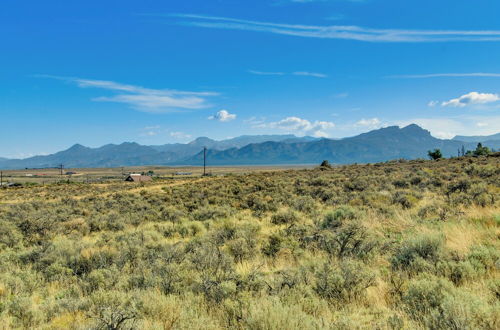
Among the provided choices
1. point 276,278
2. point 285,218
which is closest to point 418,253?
point 276,278

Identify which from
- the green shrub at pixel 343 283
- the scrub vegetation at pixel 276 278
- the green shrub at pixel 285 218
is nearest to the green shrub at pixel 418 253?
the scrub vegetation at pixel 276 278

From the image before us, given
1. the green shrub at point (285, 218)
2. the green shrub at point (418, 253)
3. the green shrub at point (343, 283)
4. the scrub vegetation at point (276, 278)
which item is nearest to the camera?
the scrub vegetation at point (276, 278)

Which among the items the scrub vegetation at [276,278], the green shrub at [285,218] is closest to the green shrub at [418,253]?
the scrub vegetation at [276,278]

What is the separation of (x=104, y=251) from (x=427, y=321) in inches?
306

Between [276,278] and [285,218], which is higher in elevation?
[276,278]

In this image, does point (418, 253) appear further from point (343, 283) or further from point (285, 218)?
point (285, 218)

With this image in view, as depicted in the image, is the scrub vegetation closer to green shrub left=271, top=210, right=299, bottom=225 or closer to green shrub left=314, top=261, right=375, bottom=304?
green shrub left=314, top=261, right=375, bottom=304

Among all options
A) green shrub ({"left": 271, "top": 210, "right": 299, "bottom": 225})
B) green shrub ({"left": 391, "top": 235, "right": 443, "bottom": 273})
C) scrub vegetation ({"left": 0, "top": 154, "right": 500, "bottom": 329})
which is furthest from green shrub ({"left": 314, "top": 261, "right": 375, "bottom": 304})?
green shrub ({"left": 271, "top": 210, "right": 299, "bottom": 225})

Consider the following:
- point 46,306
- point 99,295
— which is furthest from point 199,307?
point 46,306

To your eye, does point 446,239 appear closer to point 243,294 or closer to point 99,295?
point 243,294

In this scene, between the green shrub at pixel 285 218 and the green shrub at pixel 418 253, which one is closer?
the green shrub at pixel 418 253

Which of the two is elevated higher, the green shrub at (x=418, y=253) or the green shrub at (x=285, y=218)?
the green shrub at (x=418, y=253)

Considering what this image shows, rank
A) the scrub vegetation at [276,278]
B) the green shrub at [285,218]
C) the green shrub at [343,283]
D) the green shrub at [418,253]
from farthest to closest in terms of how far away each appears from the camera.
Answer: the green shrub at [285,218] < the green shrub at [418,253] < the green shrub at [343,283] < the scrub vegetation at [276,278]

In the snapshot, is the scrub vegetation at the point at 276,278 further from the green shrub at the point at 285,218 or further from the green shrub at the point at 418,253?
the green shrub at the point at 285,218
